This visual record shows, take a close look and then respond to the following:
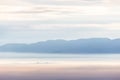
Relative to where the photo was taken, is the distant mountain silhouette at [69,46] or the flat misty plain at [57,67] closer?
the distant mountain silhouette at [69,46]

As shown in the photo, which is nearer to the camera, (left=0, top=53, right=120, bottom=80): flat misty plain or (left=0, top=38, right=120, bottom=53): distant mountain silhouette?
(left=0, top=38, right=120, bottom=53): distant mountain silhouette

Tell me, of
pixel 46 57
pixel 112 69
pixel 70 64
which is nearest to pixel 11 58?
pixel 46 57

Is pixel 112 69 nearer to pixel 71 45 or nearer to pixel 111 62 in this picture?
pixel 111 62

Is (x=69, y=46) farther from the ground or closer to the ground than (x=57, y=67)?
closer to the ground
